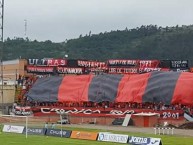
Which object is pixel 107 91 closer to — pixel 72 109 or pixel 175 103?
pixel 72 109

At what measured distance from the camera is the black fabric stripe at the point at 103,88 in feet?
245

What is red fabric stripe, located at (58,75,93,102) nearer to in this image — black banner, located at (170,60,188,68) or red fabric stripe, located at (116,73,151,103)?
red fabric stripe, located at (116,73,151,103)

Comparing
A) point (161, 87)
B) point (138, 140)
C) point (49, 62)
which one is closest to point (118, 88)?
point (161, 87)

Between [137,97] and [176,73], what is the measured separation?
658 centimetres

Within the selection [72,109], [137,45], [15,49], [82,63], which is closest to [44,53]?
[15,49]

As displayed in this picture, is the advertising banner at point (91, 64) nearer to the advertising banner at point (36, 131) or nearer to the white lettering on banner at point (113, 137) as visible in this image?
the advertising banner at point (36, 131)

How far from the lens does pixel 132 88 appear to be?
240 ft

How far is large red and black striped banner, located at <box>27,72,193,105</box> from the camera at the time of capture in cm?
6844

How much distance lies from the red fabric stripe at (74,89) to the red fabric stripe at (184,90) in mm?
15020

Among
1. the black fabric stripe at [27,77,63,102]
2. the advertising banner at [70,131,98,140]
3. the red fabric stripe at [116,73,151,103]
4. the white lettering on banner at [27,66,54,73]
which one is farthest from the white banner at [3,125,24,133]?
the white lettering on banner at [27,66,54,73]

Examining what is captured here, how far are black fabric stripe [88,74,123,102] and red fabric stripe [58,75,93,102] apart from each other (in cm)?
102

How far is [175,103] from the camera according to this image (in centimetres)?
6788

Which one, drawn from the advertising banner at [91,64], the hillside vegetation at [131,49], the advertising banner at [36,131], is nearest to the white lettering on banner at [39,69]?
the advertising banner at [91,64]

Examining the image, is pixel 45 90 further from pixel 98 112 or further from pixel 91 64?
pixel 91 64
